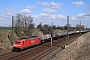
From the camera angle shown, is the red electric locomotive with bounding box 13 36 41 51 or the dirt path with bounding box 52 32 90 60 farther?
the red electric locomotive with bounding box 13 36 41 51

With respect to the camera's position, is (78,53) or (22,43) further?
(22,43)

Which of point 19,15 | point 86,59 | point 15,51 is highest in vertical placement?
point 19,15

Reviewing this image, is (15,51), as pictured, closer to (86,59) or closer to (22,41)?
(22,41)

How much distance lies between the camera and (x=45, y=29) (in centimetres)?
10556

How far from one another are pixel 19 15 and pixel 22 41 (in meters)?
35.7

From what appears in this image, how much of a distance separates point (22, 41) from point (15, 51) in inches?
107

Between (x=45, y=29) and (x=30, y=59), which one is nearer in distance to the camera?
(x=30, y=59)

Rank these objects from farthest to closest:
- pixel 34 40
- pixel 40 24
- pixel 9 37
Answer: pixel 40 24 → pixel 9 37 → pixel 34 40

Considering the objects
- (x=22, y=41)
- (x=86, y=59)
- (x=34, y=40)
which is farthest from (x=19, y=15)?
(x=86, y=59)

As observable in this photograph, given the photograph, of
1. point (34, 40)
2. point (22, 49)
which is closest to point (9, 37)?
point (34, 40)

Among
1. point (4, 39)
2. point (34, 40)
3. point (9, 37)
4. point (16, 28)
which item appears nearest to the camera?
point (34, 40)

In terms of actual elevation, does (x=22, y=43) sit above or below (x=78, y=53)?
below

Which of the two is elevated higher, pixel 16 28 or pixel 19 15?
pixel 19 15

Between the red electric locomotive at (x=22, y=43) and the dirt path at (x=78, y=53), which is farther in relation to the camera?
the red electric locomotive at (x=22, y=43)
